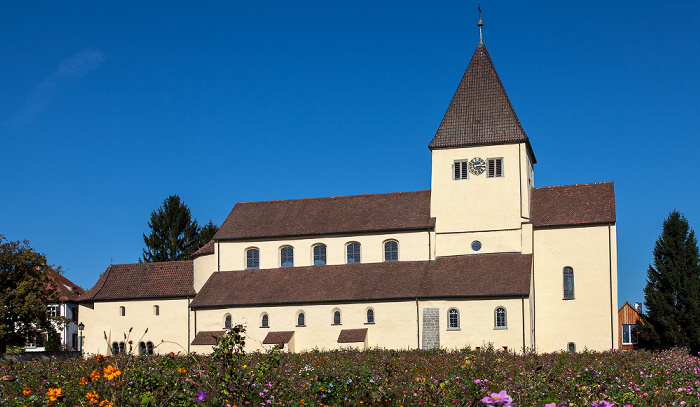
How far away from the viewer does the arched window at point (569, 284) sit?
132 ft

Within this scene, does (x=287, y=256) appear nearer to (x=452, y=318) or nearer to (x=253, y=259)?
(x=253, y=259)

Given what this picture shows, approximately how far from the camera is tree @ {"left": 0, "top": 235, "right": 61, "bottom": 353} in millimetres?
44125

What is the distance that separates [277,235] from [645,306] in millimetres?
22054

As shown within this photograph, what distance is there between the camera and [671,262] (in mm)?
40812

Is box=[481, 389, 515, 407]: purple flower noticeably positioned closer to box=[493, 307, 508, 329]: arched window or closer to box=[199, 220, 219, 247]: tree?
box=[493, 307, 508, 329]: arched window

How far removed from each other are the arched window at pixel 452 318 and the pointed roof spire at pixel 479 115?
32.5 ft

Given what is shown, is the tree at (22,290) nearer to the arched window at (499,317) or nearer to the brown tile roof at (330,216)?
the brown tile roof at (330,216)

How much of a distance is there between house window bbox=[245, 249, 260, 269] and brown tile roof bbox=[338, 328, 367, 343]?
8.21 m

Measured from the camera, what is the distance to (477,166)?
140ft

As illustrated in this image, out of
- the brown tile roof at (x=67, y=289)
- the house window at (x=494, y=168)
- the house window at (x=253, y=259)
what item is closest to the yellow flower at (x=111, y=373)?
the house window at (x=494, y=168)

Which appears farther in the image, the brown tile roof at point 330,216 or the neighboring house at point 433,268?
the brown tile roof at point 330,216

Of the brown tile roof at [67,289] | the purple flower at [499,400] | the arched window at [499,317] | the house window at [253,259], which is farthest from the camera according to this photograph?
the brown tile roof at [67,289]

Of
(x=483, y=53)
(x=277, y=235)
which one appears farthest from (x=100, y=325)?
(x=483, y=53)

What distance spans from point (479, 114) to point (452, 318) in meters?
12.5
